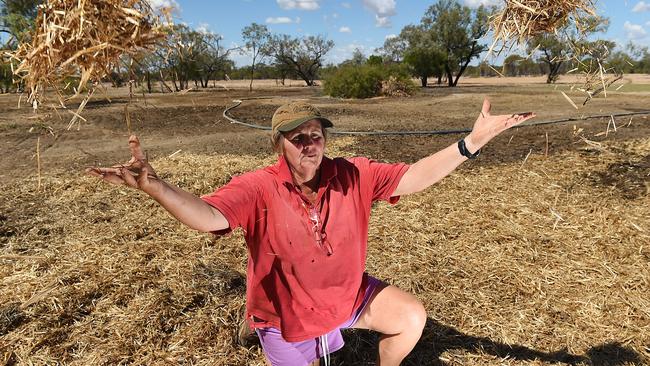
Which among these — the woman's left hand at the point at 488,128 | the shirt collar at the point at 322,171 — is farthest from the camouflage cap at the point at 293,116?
the woman's left hand at the point at 488,128

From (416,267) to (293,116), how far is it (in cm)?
216

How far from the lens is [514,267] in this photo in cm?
360

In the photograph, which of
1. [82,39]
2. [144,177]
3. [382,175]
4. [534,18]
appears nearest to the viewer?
[144,177]

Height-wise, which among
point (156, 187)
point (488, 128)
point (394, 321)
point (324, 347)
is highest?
point (488, 128)

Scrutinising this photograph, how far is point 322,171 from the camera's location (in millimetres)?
2195

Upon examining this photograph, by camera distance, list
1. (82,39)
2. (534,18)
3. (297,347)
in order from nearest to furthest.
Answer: (82,39)
(297,347)
(534,18)

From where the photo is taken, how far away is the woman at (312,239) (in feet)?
6.82

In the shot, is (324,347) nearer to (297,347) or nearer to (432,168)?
(297,347)

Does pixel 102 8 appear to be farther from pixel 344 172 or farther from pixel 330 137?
pixel 330 137

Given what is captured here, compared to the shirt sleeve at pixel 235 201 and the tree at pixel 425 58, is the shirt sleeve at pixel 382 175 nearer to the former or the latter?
the shirt sleeve at pixel 235 201

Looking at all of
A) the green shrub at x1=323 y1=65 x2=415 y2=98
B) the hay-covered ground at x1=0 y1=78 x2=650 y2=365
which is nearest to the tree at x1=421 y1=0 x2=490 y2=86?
the green shrub at x1=323 y1=65 x2=415 y2=98

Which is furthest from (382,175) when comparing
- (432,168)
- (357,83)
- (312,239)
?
(357,83)

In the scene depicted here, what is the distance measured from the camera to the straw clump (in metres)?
1.78

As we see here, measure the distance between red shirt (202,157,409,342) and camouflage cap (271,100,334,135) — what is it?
0.19m
